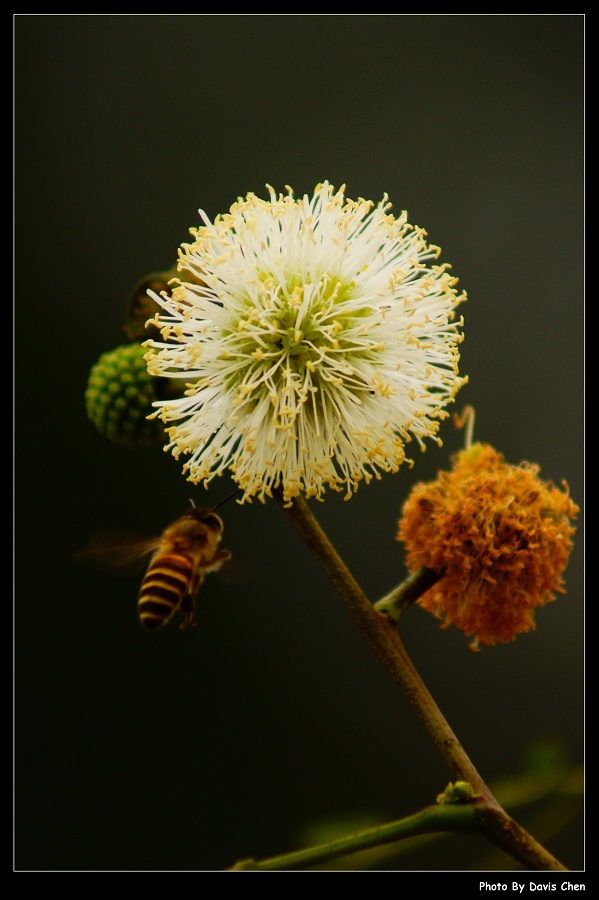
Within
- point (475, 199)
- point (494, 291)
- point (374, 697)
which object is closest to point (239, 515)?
point (374, 697)

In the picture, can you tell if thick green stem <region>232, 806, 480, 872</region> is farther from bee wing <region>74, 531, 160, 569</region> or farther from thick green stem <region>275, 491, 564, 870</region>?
bee wing <region>74, 531, 160, 569</region>

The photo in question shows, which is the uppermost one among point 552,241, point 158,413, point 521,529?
point 552,241

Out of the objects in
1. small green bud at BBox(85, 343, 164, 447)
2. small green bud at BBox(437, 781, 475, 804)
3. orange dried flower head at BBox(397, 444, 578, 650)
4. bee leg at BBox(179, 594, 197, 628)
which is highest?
small green bud at BBox(85, 343, 164, 447)

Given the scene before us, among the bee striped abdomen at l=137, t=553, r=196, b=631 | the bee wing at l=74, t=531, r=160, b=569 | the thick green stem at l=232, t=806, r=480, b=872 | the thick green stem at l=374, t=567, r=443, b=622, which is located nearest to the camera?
the thick green stem at l=232, t=806, r=480, b=872

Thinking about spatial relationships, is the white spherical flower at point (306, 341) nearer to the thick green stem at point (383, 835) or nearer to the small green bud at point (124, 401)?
the small green bud at point (124, 401)

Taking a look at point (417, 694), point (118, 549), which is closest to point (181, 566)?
point (118, 549)

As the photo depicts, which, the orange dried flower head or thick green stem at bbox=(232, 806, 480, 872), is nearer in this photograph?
thick green stem at bbox=(232, 806, 480, 872)

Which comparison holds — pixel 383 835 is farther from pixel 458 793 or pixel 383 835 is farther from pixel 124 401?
pixel 124 401

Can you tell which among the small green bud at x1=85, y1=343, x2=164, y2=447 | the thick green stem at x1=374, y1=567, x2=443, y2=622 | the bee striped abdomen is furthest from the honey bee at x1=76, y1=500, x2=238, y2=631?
the thick green stem at x1=374, y1=567, x2=443, y2=622

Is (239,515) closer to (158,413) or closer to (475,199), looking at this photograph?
(475,199)
